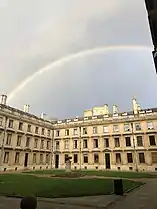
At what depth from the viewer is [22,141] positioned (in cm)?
4175

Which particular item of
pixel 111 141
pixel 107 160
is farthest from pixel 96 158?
pixel 111 141

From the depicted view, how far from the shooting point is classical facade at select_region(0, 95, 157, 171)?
39.4m

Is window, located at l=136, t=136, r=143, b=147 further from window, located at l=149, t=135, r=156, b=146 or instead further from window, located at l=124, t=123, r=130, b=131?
window, located at l=124, t=123, r=130, b=131

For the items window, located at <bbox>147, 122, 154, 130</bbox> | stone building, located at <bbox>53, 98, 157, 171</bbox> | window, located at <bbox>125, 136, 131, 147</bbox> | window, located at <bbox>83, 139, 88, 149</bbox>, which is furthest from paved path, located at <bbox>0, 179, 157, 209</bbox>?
window, located at <bbox>83, 139, 88, 149</bbox>

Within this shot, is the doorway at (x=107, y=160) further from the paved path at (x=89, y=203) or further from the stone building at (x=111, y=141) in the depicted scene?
the paved path at (x=89, y=203)

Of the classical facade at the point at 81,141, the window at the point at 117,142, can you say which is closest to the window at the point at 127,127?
the classical facade at the point at 81,141

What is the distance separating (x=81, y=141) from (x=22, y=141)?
15.4 meters

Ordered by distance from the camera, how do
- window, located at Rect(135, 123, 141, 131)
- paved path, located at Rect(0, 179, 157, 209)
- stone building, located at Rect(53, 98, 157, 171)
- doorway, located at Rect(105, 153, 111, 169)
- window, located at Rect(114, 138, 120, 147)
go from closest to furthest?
paved path, located at Rect(0, 179, 157, 209) < stone building, located at Rect(53, 98, 157, 171) < window, located at Rect(135, 123, 141, 131) < doorway, located at Rect(105, 153, 111, 169) < window, located at Rect(114, 138, 120, 147)

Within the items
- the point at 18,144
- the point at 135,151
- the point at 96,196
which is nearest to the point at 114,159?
the point at 135,151

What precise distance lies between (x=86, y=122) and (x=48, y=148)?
42.0 feet

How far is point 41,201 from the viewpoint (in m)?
9.63

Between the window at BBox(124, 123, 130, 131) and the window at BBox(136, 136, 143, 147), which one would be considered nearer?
the window at BBox(136, 136, 143, 147)

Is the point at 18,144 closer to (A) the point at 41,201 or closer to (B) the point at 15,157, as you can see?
(B) the point at 15,157

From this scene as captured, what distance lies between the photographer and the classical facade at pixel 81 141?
39.4m
